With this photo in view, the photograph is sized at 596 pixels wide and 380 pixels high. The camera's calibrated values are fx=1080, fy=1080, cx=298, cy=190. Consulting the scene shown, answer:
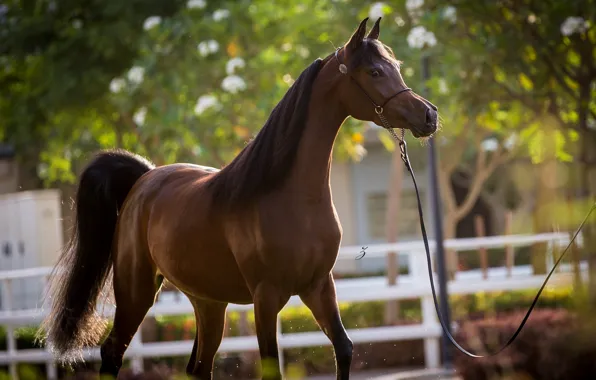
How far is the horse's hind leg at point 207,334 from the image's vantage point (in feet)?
18.7

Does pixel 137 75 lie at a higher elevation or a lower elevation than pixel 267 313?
higher

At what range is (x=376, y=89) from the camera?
4.78m

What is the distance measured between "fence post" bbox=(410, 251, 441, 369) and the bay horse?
637cm

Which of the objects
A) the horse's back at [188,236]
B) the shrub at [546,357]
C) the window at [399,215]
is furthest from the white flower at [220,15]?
the window at [399,215]

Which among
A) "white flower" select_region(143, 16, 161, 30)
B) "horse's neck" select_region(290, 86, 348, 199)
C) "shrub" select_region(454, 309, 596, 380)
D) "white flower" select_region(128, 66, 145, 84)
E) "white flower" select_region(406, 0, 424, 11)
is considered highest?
"white flower" select_region(143, 16, 161, 30)

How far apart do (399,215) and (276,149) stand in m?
25.0

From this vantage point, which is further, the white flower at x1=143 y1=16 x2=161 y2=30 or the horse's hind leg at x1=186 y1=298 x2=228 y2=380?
the white flower at x1=143 y1=16 x2=161 y2=30

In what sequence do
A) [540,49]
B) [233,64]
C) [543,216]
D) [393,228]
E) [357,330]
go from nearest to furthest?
[543,216]
[540,49]
[357,330]
[233,64]
[393,228]

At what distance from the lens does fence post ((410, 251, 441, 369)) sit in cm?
1184

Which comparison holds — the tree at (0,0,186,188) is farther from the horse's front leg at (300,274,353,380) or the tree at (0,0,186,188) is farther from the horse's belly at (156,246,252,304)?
the horse's front leg at (300,274,353,380)

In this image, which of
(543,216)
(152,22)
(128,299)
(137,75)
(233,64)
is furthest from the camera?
(137,75)

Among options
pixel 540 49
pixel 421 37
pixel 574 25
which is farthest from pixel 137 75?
pixel 574 25

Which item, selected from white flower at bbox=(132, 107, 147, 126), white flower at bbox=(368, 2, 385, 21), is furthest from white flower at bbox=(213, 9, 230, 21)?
white flower at bbox=(368, 2, 385, 21)

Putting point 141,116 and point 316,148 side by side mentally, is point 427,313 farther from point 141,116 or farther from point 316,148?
point 316,148
